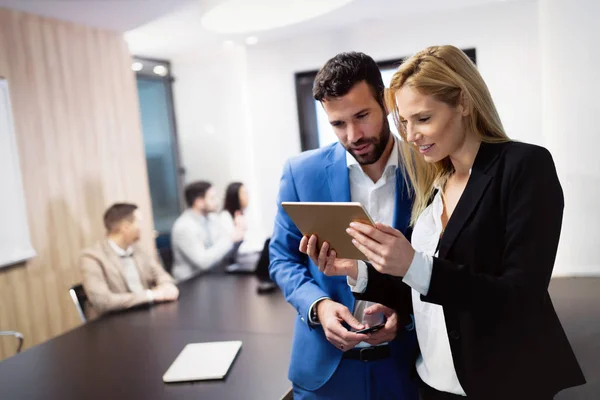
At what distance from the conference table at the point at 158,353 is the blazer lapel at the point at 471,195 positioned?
0.99 meters

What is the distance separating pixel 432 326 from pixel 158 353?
1470 millimetres

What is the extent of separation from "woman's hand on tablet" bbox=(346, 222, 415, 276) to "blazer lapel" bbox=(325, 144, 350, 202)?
41 centimetres

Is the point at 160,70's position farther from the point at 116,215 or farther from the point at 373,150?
the point at 373,150

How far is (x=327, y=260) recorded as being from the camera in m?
1.33

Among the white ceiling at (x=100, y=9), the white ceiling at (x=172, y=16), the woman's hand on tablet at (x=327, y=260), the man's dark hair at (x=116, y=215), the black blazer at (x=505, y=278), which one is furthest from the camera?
the white ceiling at (x=172, y=16)

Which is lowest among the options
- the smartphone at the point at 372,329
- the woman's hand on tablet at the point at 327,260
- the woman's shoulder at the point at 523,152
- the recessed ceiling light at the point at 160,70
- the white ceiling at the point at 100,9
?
the smartphone at the point at 372,329

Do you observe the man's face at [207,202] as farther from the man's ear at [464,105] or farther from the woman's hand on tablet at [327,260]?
the man's ear at [464,105]

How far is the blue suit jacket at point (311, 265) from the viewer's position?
1.49 m

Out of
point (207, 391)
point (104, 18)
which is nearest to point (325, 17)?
point (104, 18)

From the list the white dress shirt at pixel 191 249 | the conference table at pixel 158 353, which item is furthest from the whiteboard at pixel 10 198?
the conference table at pixel 158 353

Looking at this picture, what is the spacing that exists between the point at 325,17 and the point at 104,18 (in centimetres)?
204

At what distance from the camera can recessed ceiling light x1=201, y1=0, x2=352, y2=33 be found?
305 centimetres

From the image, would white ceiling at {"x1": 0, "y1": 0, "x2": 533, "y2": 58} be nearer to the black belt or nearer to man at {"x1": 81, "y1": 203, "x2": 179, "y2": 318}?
man at {"x1": 81, "y1": 203, "x2": 179, "y2": 318}

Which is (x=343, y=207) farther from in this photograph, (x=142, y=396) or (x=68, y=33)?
(x=68, y=33)
